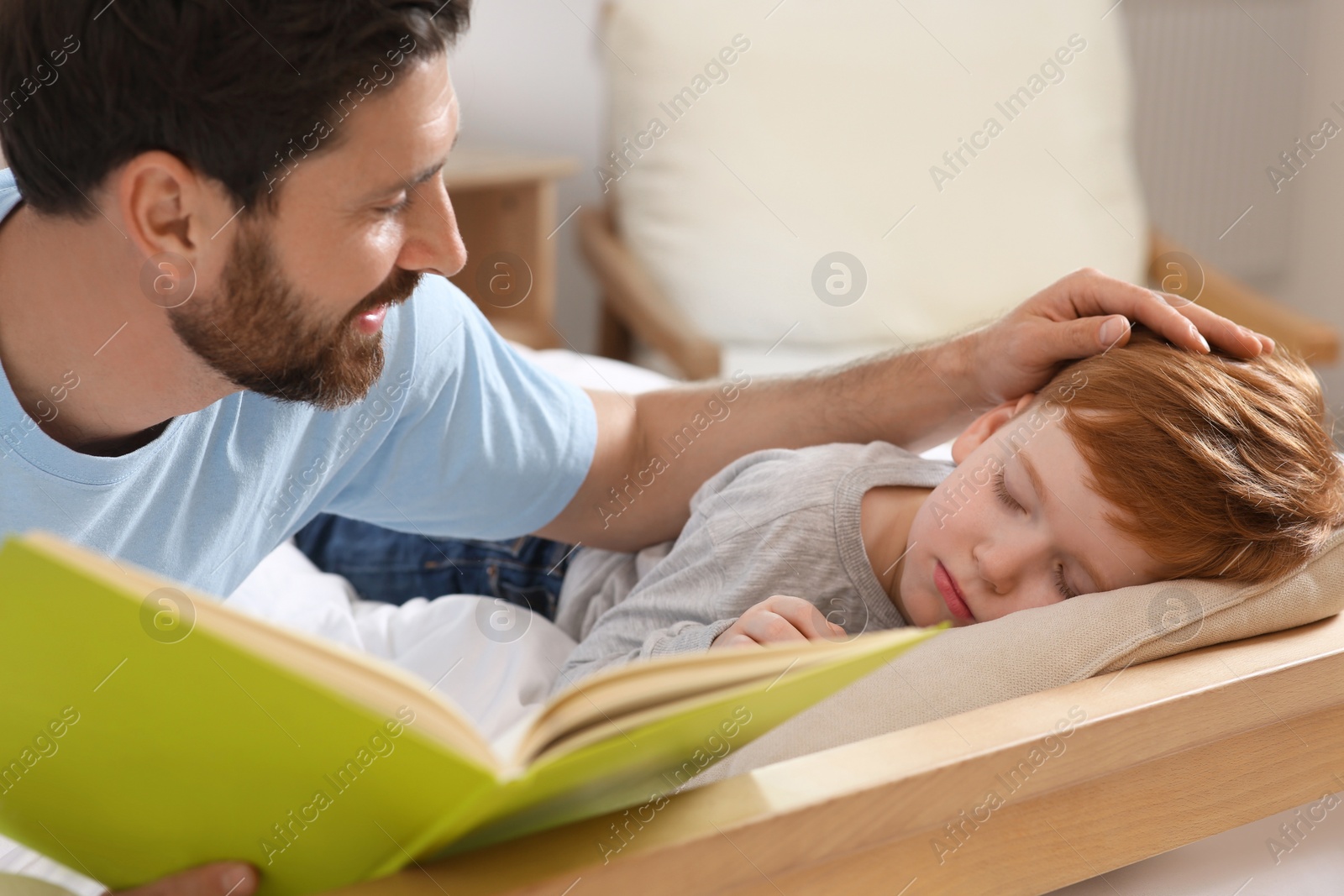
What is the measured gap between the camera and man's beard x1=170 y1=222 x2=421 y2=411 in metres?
0.75

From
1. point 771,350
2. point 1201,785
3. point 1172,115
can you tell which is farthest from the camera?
point 1172,115

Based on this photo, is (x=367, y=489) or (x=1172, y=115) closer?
(x=367, y=489)

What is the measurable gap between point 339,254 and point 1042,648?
0.52 m

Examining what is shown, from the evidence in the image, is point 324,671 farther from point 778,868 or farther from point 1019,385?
point 1019,385

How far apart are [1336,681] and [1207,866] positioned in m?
0.15

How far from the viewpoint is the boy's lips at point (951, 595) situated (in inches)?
35.2

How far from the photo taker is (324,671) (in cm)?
40

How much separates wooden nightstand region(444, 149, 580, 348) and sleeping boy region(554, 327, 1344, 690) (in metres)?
1.18

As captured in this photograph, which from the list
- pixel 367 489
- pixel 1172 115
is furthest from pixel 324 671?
pixel 1172 115

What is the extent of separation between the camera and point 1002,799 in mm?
609
